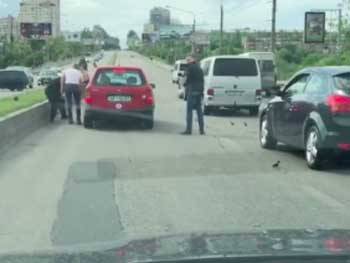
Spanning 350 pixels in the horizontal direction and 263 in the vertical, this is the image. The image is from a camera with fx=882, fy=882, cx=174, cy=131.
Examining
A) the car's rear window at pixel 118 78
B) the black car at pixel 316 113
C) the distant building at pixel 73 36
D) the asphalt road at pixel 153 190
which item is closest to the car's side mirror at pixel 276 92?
the black car at pixel 316 113

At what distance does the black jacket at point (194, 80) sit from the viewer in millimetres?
19609

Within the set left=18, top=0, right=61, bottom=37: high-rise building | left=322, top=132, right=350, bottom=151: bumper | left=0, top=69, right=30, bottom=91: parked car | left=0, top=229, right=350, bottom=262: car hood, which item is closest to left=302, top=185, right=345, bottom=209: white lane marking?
left=322, top=132, right=350, bottom=151: bumper

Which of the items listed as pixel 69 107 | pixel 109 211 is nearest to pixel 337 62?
pixel 69 107

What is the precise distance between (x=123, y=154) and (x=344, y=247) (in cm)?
1219

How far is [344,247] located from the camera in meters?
3.59

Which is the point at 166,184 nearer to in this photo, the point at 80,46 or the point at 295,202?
the point at 295,202

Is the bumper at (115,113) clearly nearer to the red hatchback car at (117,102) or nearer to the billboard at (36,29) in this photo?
the red hatchback car at (117,102)

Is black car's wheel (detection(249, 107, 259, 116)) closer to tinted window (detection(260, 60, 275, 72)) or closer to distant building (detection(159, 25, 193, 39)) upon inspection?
tinted window (detection(260, 60, 275, 72))

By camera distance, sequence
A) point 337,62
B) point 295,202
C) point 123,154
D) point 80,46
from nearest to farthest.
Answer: point 295,202 < point 123,154 < point 337,62 < point 80,46

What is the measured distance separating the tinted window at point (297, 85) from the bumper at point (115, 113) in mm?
6412

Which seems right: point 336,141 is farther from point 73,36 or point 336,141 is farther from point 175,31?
point 73,36

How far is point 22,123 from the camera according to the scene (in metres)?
19.2

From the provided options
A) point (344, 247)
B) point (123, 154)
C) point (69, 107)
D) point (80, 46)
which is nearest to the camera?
point (344, 247)

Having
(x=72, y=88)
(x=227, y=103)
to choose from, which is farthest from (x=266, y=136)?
(x=227, y=103)
